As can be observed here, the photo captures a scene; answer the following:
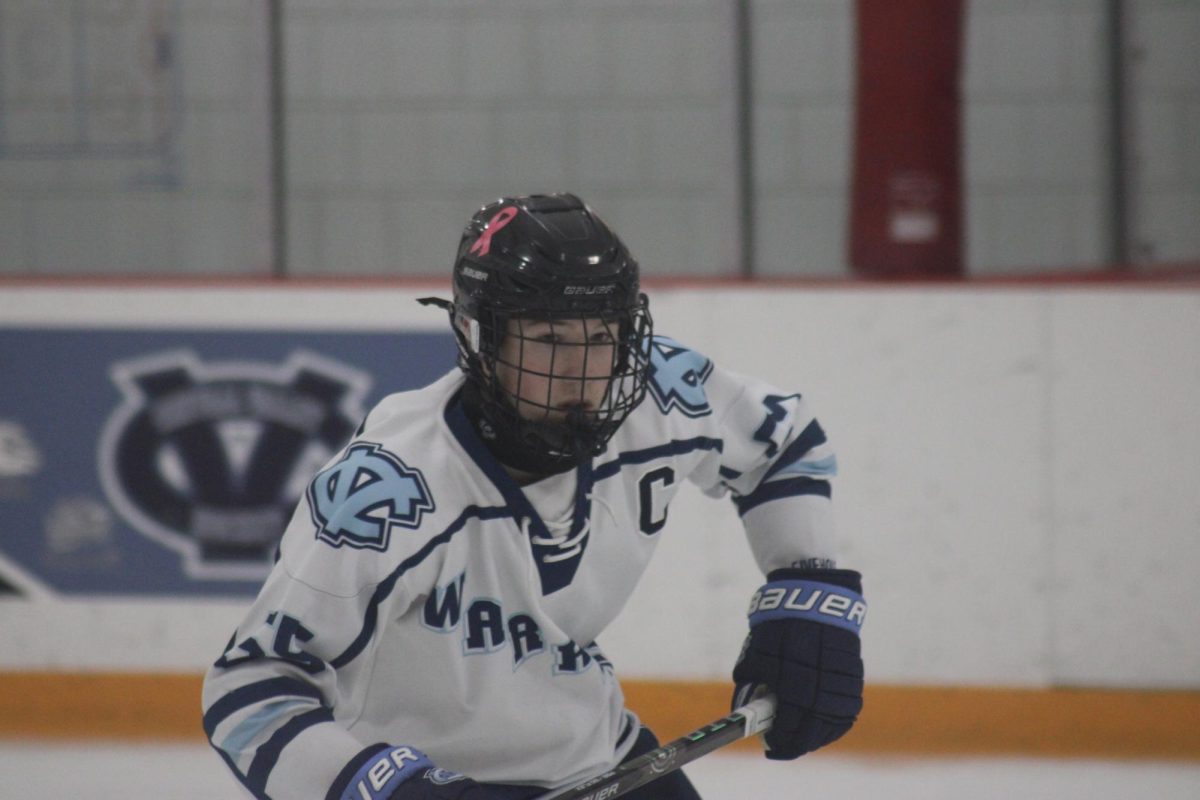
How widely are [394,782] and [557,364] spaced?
1.40ft

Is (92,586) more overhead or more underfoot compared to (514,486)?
more underfoot

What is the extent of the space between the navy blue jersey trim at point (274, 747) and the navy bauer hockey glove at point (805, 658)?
22.7 inches

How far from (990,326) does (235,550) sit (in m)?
1.64

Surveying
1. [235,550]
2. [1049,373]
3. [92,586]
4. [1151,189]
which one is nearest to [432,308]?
[235,550]

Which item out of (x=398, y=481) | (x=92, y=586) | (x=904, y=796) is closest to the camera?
(x=398, y=481)

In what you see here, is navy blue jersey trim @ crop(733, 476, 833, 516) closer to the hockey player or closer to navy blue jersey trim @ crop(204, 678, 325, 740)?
the hockey player

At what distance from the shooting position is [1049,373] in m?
3.26

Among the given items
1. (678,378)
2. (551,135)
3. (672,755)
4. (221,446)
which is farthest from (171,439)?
(672,755)

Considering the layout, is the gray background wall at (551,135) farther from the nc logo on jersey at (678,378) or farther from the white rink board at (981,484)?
the nc logo on jersey at (678,378)

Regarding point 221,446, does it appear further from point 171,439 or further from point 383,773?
point 383,773

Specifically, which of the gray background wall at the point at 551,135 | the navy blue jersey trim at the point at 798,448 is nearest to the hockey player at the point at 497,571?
the navy blue jersey trim at the point at 798,448

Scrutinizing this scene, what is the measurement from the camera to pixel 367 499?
1.48 meters

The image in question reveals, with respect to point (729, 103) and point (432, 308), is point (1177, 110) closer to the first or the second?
point (729, 103)

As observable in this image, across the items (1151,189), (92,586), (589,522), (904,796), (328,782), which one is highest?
(1151,189)
